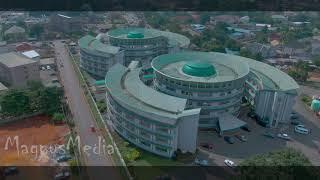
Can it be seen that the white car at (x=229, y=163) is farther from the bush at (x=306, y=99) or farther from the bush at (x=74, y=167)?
the bush at (x=306, y=99)

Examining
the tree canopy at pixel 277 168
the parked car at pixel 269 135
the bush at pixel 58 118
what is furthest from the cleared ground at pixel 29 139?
the parked car at pixel 269 135

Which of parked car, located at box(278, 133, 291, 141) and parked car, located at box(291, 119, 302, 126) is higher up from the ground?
parked car, located at box(291, 119, 302, 126)

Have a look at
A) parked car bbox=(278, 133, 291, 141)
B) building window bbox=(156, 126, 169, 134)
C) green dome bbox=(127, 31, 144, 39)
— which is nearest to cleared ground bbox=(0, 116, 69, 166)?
building window bbox=(156, 126, 169, 134)

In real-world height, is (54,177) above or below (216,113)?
below

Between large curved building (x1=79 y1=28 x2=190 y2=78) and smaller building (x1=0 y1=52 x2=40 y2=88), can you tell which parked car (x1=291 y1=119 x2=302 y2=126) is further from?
smaller building (x1=0 y1=52 x2=40 y2=88)
